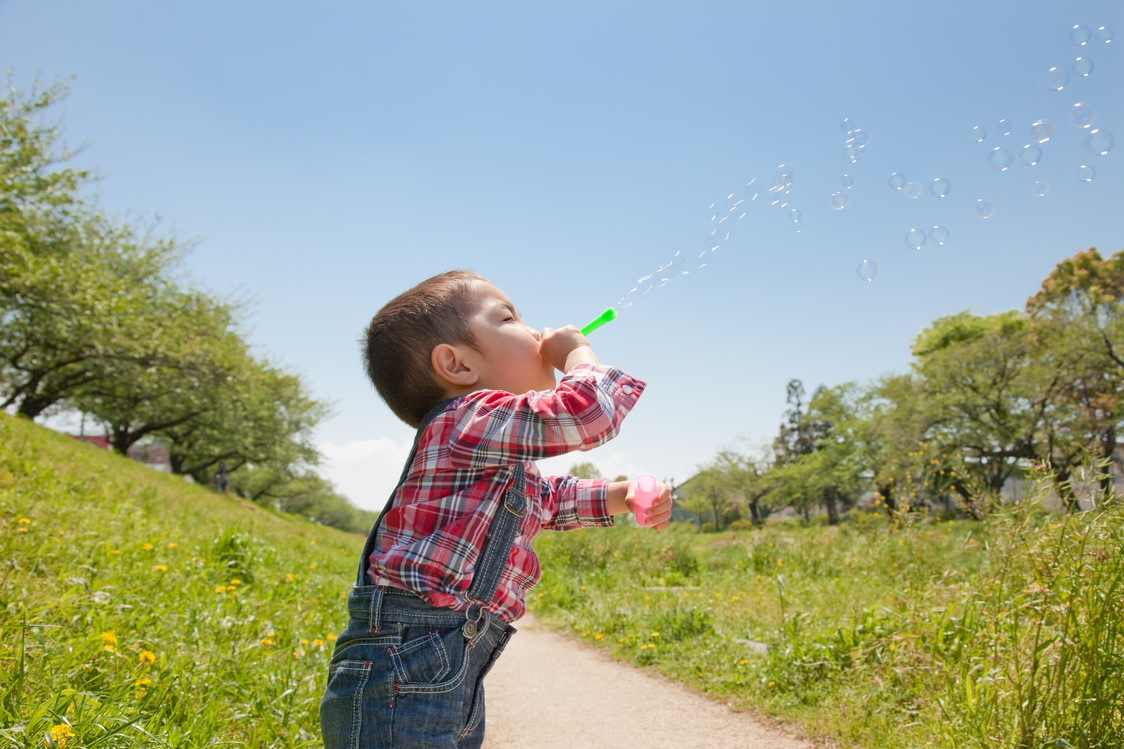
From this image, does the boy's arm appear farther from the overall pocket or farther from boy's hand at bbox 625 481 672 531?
the overall pocket

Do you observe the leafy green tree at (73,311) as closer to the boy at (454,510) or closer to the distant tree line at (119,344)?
the distant tree line at (119,344)

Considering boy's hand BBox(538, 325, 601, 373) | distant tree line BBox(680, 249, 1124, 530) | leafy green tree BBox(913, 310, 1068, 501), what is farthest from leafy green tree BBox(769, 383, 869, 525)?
boy's hand BBox(538, 325, 601, 373)

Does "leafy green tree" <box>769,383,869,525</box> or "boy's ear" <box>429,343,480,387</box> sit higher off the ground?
"leafy green tree" <box>769,383,869,525</box>

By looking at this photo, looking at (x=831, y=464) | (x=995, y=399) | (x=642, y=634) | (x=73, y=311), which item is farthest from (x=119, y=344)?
(x=831, y=464)

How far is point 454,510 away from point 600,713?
9.60ft

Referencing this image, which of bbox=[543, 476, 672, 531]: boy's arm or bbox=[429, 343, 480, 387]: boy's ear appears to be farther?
bbox=[543, 476, 672, 531]: boy's arm

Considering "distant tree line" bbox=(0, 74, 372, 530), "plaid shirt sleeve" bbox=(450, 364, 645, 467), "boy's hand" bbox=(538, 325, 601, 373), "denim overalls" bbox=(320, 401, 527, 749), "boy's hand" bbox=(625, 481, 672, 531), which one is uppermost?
"distant tree line" bbox=(0, 74, 372, 530)

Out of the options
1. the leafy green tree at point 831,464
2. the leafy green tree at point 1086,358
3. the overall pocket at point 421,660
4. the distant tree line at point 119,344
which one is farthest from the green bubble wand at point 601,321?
the leafy green tree at point 831,464

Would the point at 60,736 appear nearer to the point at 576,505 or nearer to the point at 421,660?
the point at 421,660

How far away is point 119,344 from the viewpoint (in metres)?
14.1

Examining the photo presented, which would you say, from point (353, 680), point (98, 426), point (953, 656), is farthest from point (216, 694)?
point (98, 426)

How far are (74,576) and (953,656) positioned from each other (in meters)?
4.35

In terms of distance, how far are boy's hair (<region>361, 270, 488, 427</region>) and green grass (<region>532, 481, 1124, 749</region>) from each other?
213 cm

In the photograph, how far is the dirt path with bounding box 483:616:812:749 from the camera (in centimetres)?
340
